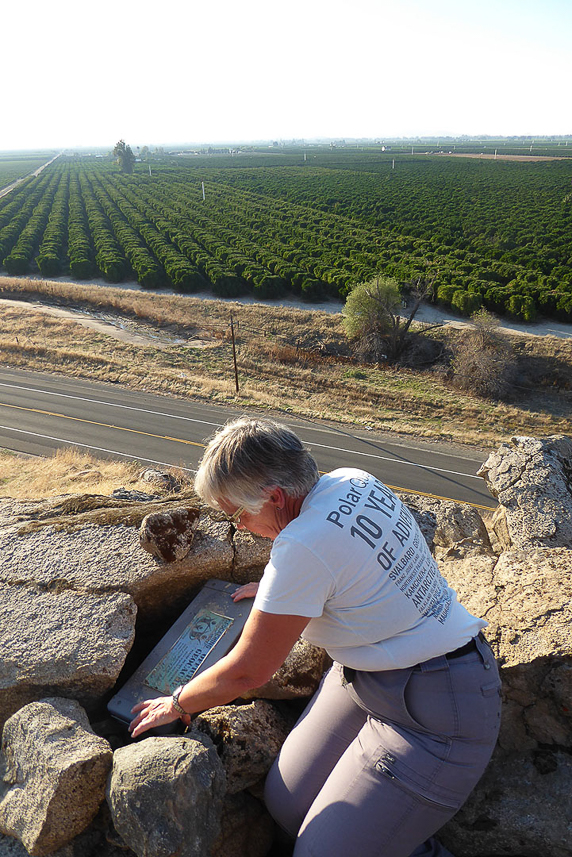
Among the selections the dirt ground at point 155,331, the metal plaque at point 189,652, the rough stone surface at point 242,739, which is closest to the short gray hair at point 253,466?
the rough stone surface at point 242,739

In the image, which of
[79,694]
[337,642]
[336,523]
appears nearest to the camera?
[336,523]

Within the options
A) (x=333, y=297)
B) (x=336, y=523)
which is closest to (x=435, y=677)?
(x=336, y=523)

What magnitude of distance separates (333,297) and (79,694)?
41531 millimetres

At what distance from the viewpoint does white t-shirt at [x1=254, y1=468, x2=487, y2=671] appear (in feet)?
7.77

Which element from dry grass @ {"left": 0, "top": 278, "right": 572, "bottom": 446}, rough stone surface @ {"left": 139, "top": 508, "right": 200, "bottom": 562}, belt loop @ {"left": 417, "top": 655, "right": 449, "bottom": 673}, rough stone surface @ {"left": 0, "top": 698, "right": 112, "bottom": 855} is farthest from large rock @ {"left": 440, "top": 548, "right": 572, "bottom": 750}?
dry grass @ {"left": 0, "top": 278, "right": 572, "bottom": 446}

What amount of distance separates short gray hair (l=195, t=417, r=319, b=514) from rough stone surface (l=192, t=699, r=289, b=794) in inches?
60.9

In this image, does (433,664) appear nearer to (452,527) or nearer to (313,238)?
(452,527)

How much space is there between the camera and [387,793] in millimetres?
2512

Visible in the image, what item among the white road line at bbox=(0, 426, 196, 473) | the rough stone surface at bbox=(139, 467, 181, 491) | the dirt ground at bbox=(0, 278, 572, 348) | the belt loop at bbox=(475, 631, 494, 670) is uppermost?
the belt loop at bbox=(475, 631, 494, 670)

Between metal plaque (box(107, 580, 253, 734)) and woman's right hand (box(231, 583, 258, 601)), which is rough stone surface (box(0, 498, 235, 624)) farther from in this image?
woman's right hand (box(231, 583, 258, 601))

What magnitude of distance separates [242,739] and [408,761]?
115 centimetres

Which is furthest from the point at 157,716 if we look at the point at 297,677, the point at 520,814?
the point at 520,814

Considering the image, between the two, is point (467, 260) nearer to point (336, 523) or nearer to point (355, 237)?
point (355, 237)

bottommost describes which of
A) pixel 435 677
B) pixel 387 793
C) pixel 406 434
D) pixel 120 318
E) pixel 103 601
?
pixel 406 434
